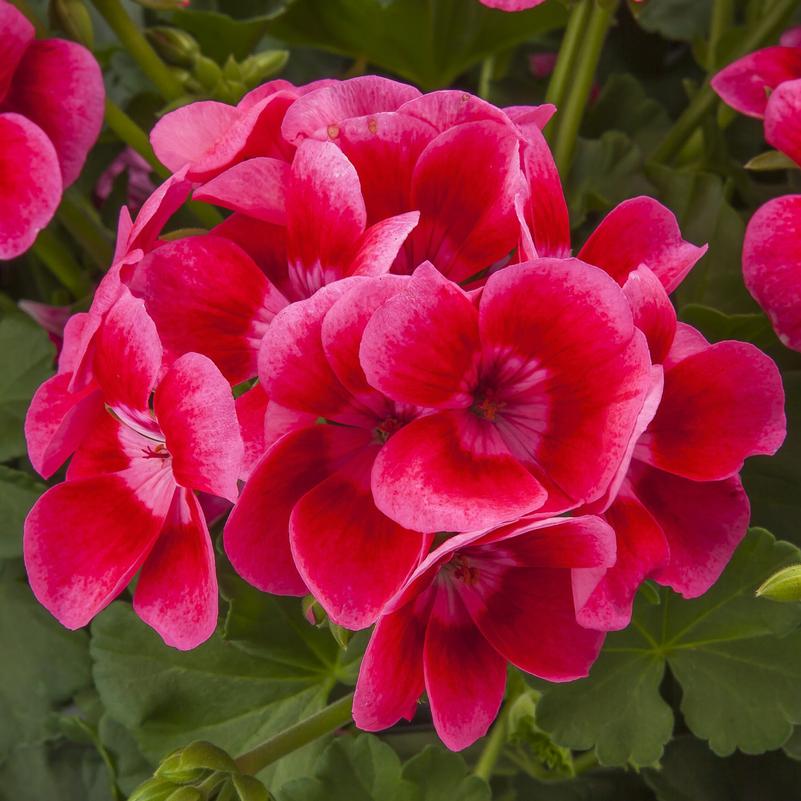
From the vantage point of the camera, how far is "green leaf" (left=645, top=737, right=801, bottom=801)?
0.87m

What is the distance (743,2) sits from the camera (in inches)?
47.7

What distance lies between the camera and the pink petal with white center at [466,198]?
52 cm

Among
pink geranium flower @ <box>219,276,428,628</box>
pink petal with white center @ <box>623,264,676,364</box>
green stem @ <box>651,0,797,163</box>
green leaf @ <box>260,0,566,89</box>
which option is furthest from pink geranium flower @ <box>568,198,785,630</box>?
green leaf @ <box>260,0,566,89</box>

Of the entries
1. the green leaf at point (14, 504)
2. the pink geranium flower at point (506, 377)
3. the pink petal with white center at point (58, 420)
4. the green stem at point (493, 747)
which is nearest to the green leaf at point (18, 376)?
the green leaf at point (14, 504)

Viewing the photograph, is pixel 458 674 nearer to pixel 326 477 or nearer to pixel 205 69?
pixel 326 477

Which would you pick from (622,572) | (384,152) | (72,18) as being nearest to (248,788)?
(622,572)

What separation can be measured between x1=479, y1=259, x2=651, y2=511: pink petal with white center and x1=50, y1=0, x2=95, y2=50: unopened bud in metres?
0.52

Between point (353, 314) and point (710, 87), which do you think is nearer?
point (353, 314)

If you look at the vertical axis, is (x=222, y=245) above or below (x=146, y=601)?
above

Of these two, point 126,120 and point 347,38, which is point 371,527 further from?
point 347,38

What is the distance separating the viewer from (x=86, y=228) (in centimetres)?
92

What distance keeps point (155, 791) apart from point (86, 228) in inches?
19.9

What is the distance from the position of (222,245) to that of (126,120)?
39 centimetres

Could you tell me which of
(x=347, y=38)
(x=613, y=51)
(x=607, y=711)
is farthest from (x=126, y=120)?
(x=613, y=51)
